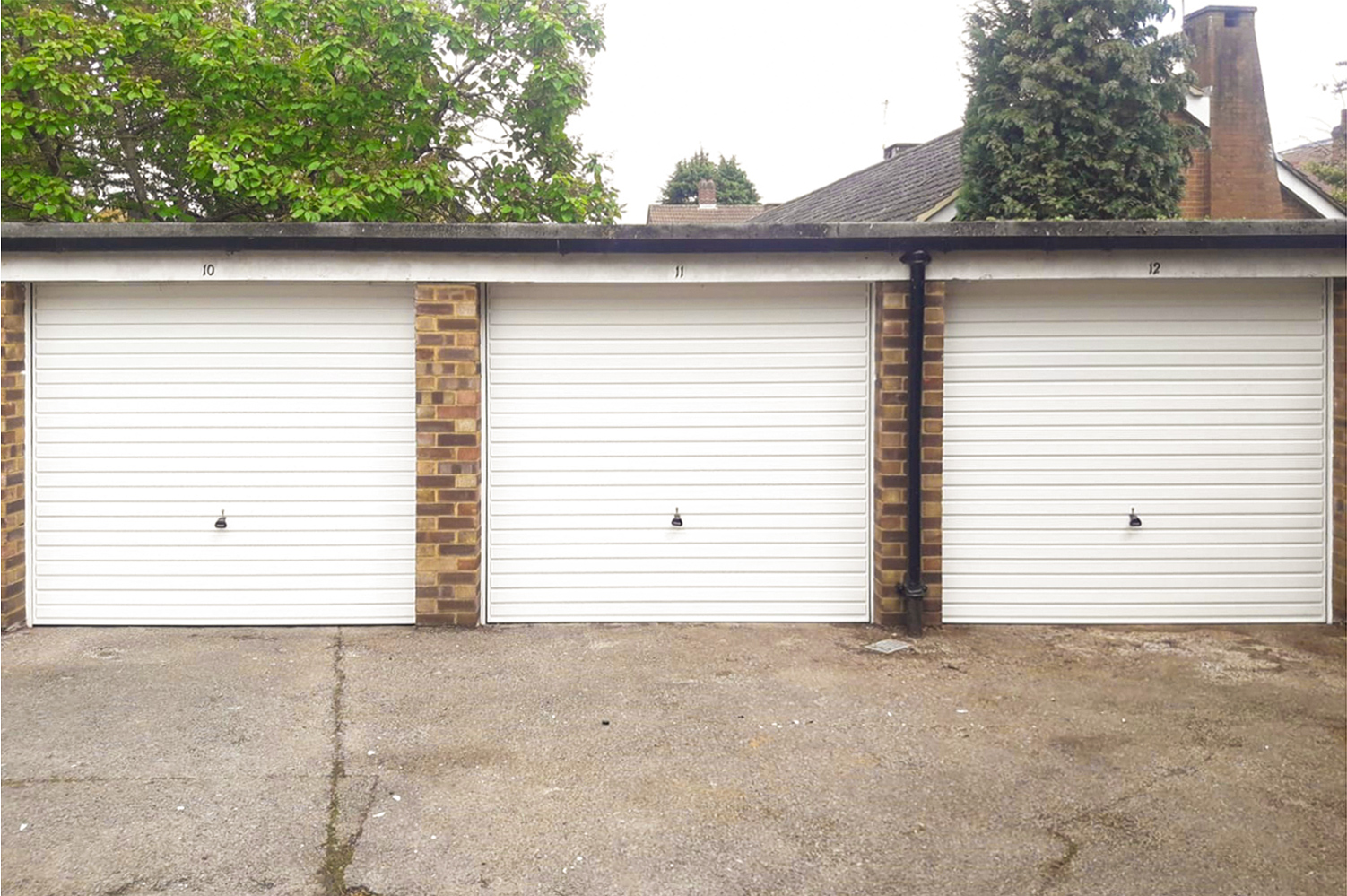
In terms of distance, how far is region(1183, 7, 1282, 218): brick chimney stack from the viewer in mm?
17109

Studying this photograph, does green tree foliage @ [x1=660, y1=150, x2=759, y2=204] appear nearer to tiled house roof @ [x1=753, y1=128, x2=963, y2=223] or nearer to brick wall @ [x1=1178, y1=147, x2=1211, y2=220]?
tiled house roof @ [x1=753, y1=128, x2=963, y2=223]

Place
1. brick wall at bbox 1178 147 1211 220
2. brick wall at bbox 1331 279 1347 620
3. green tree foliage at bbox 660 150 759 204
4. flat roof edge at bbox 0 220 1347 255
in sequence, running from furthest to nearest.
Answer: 1. green tree foliage at bbox 660 150 759 204
2. brick wall at bbox 1178 147 1211 220
3. brick wall at bbox 1331 279 1347 620
4. flat roof edge at bbox 0 220 1347 255

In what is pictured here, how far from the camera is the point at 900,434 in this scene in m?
6.78

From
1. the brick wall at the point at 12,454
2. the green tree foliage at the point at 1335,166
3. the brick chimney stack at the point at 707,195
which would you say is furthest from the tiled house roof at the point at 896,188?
the brick chimney stack at the point at 707,195

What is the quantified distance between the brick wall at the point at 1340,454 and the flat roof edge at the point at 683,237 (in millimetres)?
503

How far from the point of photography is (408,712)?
513 cm

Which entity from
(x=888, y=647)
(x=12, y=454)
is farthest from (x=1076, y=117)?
(x=12, y=454)

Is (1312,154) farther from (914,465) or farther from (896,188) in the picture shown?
(914,465)

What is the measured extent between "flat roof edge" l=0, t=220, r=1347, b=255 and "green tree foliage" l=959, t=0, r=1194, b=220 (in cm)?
436

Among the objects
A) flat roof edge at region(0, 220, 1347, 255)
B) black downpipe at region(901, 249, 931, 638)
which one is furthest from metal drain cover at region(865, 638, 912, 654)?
flat roof edge at region(0, 220, 1347, 255)

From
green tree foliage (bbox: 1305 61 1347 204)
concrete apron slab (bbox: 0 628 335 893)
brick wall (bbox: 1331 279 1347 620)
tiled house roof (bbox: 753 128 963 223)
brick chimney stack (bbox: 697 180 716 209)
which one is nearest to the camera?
concrete apron slab (bbox: 0 628 335 893)

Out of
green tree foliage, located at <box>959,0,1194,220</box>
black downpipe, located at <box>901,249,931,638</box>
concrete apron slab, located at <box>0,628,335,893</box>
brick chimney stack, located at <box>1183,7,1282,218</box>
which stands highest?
Answer: brick chimney stack, located at <box>1183,7,1282,218</box>

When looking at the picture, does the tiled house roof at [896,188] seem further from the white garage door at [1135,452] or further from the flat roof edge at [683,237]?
the flat roof edge at [683,237]

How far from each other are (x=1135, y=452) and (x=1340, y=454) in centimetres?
134
